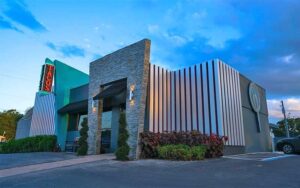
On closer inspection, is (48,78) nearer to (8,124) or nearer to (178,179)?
(178,179)

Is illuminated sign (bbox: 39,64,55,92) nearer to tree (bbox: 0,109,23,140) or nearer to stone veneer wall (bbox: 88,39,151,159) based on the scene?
stone veneer wall (bbox: 88,39,151,159)

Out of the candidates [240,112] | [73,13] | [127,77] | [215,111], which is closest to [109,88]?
[127,77]

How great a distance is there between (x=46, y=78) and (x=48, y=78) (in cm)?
17

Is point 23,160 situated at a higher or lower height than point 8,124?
lower

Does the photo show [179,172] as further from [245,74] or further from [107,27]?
[245,74]

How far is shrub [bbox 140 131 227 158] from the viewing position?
12430 mm

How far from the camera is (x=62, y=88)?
22938 millimetres

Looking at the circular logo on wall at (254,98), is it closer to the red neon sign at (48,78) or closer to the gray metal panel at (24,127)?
the red neon sign at (48,78)

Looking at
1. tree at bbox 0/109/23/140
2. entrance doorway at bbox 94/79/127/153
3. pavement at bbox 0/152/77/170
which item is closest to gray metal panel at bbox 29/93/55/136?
entrance doorway at bbox 94/79/127/153

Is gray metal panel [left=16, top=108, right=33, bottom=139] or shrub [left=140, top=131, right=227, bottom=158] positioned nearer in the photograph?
shrub [left=140, top=131, right=227, bottom=158]

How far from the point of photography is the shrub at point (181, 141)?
40.8 feet

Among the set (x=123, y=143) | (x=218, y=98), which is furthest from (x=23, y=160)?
(x=218, y=98)

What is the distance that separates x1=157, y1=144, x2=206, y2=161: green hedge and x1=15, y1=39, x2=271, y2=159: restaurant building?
62.7 inches

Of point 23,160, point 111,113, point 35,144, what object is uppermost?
point 111,113
